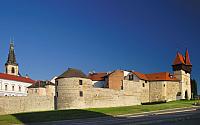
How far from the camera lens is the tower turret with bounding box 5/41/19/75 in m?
111

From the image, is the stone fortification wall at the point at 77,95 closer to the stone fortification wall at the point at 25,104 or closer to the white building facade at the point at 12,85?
the stone fortification wall at the point at 25,104

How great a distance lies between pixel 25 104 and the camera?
53562 mm

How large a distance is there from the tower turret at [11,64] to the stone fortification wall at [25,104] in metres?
59.3

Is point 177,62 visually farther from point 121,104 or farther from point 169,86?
point 121,104

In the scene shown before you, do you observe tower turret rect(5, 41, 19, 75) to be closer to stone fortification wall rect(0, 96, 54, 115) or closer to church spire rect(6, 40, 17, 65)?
church spire rect(6, 40, 17, 65)

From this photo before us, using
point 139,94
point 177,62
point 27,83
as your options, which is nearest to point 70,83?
point 139,94

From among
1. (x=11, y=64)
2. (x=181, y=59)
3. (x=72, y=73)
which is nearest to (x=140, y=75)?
(x=181, y=59)

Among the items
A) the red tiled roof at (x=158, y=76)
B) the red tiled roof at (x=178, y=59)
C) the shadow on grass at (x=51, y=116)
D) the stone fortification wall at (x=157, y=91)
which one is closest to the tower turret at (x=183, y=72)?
the red tiled roof at (x=178, y=59)

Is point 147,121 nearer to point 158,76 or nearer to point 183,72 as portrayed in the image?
point 158,76

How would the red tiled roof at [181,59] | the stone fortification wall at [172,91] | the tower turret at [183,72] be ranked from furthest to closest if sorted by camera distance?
the red tiled roof at [181,59], the tower turret at [183,72], the stone fortification wall at [172,91]

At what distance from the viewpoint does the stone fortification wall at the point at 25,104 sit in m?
51.5

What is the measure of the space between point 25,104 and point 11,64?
6125 centimetres

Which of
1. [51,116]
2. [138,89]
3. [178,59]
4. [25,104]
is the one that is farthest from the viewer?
[178,59]

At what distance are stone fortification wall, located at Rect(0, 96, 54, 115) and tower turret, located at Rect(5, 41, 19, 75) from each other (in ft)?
194
